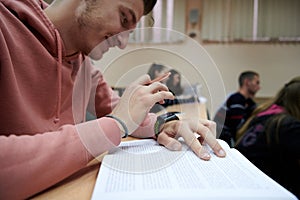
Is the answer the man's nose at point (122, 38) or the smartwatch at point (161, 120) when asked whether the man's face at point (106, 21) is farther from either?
the smartwatch at point (161, 120)

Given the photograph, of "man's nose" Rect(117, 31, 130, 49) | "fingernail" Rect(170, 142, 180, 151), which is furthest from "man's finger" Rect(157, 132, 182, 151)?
"man's nose" Rect(117, 31, 130, 49)

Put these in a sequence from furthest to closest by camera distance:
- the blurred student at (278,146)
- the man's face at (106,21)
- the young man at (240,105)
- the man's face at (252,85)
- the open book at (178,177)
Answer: the man's face at (252,85)
the young man at (240,105)
the blurred student at (278,146)
the man's face at (106,21)
the open book at (178,177)

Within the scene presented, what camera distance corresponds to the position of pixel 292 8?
3498mm

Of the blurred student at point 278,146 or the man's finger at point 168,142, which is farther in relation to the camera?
the blurred student at point 278,146

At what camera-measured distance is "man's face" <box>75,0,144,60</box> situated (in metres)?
0.66

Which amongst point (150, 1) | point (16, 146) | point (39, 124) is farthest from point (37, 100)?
point (150, 1)

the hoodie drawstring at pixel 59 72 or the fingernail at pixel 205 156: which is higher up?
the hoodie drawstring at pixel 59 72

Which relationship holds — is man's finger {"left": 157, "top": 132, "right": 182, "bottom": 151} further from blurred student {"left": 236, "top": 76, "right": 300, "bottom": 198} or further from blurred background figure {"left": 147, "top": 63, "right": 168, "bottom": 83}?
blurred student {"left": 236, "top": 76, "right": 300, "bottom": 198}

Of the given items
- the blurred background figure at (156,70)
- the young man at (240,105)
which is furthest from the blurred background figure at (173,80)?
the young man at (240,105)

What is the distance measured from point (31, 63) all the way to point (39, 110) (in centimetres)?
11

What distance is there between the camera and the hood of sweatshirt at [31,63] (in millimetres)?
560

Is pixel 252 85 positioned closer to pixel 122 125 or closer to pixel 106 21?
pixel 106 21

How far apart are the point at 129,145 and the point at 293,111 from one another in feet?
3.28

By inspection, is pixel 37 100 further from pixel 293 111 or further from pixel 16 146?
pixel 293 111
